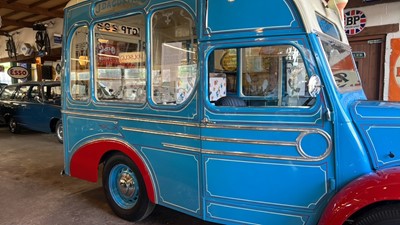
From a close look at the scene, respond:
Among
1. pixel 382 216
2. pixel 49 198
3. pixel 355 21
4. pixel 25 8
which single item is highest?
pixel 25 8

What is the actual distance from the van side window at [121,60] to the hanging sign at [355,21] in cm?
416

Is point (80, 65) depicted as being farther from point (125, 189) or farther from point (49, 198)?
point (49, 198)

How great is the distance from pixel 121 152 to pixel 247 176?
61.3 inches

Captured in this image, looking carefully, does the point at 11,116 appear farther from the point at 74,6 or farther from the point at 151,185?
the point at 151,185

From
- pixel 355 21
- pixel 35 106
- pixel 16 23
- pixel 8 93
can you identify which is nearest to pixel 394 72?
pixel 355 21

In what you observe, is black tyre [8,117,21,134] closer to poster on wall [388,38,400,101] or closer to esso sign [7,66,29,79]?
esso sign [7,66,29,79]

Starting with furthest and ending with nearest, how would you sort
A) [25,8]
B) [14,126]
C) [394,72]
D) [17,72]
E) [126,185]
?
[17,72]
[25,8]
[14,126]
[394,72]
[126,185]

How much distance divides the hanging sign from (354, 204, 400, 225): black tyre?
15.0ft

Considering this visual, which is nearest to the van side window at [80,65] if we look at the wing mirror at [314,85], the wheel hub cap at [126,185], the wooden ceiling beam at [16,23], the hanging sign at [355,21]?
the wheel hub cap at [126,185]

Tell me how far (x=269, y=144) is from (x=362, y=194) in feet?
2.26

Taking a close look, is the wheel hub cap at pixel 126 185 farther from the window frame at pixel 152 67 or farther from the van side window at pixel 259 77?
the van side window at pixel 259 77

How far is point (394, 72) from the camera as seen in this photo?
18.3 feet

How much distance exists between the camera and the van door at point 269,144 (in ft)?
7.63

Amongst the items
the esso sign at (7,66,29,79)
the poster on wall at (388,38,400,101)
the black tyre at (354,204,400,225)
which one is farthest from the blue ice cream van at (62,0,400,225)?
the esso sign at (7,66,29,79)
